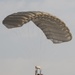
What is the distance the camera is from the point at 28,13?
52156 millimetres

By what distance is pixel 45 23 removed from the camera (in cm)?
5516

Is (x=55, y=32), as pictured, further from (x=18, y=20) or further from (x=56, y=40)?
(x=18, y=20)

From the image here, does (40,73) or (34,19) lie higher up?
(34,19)

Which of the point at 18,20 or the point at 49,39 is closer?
the point at 18,20

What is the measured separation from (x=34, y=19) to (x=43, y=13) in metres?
1.27

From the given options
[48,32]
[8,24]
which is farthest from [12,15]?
[48,32]

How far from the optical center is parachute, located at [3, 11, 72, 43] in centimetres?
5131

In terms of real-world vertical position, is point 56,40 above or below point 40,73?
above

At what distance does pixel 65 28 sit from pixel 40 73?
17.7 ft

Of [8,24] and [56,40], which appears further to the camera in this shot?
[56,40]

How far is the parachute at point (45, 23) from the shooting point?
51.3m

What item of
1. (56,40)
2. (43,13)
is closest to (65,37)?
(56,40)

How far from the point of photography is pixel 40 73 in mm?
52938

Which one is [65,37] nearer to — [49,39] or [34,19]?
[49,39]
